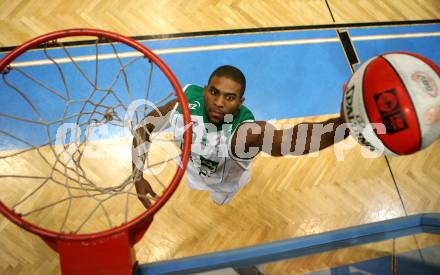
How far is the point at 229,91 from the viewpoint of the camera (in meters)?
2.06

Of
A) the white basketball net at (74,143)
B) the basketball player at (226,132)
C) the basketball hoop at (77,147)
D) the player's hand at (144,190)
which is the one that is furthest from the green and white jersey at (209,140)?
the white basketball net at (74,143)

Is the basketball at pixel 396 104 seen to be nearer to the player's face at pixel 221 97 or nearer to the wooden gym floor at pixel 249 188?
the player's face at pixel 221 97

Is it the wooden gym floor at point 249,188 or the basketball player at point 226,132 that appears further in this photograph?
the wooden gym floor at point 249,188

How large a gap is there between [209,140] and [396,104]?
107 cm

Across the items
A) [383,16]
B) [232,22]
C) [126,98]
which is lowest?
[126,98]

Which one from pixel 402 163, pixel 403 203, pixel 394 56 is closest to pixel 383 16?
pixel 402 163

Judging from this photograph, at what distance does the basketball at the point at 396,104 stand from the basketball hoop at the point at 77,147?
0.82 meters

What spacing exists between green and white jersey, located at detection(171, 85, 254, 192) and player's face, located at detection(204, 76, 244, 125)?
72 millimetres

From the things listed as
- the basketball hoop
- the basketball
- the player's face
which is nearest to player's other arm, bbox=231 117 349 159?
the player's face

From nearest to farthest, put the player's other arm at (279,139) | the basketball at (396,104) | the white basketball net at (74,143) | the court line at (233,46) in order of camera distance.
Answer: the basketball at (396,104) → the player's other arm at (279,139) → the white basketball net at (74,143) → the court line at (233,46)

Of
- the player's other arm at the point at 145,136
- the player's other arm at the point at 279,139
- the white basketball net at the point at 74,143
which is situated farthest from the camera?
the white basketball net at the point at 74,143

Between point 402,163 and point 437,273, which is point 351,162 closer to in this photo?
point 402,163

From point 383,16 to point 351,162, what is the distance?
192 centimetres

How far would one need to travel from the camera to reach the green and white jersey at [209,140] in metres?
2.19
